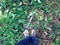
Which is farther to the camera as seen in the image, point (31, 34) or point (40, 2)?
point (40, 2)

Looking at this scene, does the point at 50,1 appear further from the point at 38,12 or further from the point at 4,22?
the point at 4,22

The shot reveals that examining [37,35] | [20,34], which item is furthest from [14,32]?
[37,35]

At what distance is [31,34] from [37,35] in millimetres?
158

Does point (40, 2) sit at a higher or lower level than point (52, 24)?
higher

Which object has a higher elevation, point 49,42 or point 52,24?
point 52,24

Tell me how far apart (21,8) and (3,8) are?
1.08ft

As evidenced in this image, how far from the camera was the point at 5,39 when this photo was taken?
13.3ft

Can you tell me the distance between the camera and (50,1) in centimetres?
441

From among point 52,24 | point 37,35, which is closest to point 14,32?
point 37,35

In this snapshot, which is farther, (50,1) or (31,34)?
(50,1)

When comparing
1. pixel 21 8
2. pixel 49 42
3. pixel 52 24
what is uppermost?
pixel 21 8

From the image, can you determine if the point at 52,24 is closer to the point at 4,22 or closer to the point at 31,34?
the point at 31,34

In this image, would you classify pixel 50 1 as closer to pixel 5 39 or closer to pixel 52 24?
pixel 52 24

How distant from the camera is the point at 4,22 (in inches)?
165
